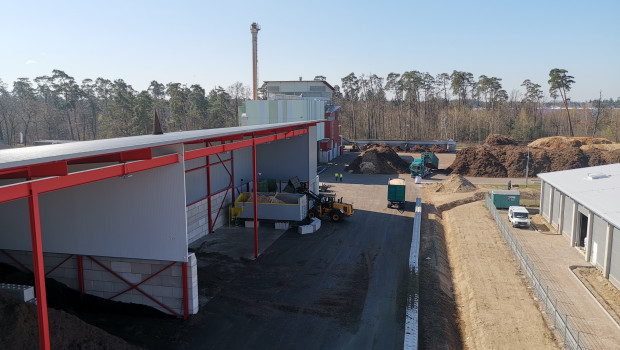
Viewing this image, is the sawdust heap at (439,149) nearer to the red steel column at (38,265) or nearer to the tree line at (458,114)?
the tree line at (458,114)

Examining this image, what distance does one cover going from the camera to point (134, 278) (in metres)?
14.7

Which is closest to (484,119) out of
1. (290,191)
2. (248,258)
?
(290,191)

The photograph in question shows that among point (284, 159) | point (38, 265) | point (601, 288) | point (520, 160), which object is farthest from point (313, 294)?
point (520, 160)

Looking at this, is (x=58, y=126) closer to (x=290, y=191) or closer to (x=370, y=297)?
(x=290, y=191)

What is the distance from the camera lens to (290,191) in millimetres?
29422

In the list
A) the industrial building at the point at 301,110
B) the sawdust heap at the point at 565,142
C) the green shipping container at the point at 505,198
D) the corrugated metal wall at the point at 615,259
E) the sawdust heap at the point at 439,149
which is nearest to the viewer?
the corrugated metal wall at the point at 615,259

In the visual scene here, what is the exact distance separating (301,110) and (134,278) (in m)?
40.0

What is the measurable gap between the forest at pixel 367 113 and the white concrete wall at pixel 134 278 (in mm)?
58632

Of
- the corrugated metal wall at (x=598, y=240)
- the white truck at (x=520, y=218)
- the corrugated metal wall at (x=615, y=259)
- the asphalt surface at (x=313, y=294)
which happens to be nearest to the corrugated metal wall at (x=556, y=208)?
the white truck at (x=520, y=218)

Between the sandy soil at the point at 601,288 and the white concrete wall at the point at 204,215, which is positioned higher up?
the white concrete wall at the point at 204,215

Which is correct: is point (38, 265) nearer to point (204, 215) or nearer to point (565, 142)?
point (204, 215)

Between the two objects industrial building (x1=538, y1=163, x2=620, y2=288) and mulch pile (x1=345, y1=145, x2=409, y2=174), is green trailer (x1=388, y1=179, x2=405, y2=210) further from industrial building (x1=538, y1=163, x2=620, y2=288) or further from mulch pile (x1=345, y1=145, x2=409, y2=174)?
mulch pile (x1=345, y1=145, x2=409, y2=174)

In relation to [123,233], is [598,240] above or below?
below

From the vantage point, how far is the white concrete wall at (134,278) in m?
14.5
